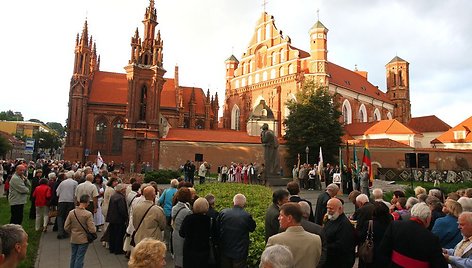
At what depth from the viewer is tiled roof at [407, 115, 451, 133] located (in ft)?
185

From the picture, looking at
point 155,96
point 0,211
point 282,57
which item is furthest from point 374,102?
point 0,211

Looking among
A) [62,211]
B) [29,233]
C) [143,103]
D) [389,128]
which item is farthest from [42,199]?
[389,128]

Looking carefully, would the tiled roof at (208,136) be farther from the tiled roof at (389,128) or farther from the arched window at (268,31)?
the arched window at (268,31)

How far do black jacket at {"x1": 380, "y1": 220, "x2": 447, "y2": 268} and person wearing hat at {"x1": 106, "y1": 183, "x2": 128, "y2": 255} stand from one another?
20.4 feet

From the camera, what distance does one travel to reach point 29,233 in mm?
10156

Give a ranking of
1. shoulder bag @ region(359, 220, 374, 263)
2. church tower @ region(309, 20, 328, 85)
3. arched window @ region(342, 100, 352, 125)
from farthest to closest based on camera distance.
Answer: arched window @ region(342, 100, 352, 125) → church tower @ region(309, 20, 328, 85) → shoulder bag @ region(359, 220, 374, 263)

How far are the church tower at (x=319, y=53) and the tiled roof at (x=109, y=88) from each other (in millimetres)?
25990

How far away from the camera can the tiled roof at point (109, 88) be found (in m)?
46.1

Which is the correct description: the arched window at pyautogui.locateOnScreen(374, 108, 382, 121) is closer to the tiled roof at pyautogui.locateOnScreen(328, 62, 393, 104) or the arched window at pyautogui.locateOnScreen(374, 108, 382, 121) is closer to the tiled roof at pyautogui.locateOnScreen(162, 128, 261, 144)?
the tiled roof at pyautogui.locateOnScreen(328, 62, 393, 104)

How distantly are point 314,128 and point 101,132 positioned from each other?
91.3ft

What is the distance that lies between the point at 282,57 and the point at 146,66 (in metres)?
20.5

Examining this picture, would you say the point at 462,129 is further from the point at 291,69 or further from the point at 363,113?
the point at 291,69

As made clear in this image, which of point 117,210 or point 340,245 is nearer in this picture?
point 340,245

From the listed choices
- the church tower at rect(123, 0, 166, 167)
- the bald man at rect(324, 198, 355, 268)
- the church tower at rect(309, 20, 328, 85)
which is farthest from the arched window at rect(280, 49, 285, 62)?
the bald man at rect(324, 198, 355, 268)
